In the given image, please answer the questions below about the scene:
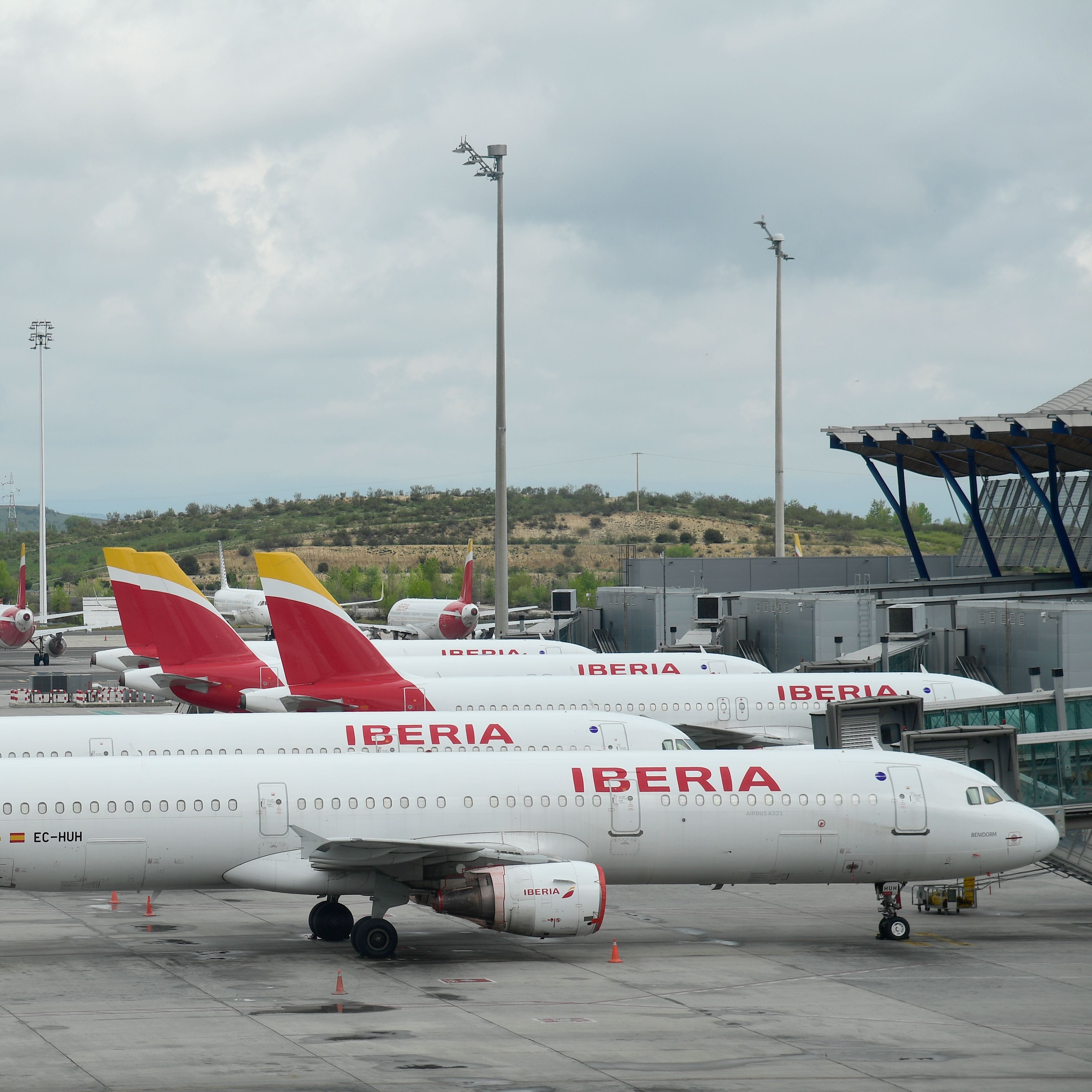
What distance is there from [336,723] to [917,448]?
166 feet

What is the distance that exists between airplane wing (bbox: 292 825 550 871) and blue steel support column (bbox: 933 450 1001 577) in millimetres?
56192

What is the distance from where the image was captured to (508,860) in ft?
85.0

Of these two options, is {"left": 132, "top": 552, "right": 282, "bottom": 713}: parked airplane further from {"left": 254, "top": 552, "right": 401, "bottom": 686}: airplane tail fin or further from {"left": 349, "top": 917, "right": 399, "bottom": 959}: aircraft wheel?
{"left": 349, "top": 917, "right": 399, "bottom": 959}: aircraft wheel

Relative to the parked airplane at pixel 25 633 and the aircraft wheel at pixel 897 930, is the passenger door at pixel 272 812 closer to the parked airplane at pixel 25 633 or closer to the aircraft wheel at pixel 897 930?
the aircraft wheel at pixel 897 930

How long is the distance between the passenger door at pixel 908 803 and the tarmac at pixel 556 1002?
2320 mm

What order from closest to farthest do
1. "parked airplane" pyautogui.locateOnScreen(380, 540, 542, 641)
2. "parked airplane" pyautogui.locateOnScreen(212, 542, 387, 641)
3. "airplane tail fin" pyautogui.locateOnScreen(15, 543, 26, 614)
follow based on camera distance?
"airplane tail fin" pyautogui.locateOnScreen(15, 543, 26, 614), "parked airplane" pyautogui.locateOnScreen(380, 540, 542, 641), "parked airplane" pyautogui.locateOnScreen(212, 542, 387, 641)

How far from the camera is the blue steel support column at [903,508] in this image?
80.1 m

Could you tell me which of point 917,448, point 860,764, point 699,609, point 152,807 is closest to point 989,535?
point 917,448

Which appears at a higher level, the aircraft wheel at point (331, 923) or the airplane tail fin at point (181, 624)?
the airplane tail fin at point (181, 624)

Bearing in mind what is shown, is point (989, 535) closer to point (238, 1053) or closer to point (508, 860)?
point (508, 860)

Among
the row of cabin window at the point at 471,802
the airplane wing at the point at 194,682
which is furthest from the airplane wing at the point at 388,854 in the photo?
the airplane wing at the point at 194,682

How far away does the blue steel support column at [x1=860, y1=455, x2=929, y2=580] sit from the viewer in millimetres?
80125

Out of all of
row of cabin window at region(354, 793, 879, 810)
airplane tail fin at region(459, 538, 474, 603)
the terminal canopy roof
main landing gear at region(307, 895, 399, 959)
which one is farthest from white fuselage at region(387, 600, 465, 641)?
row of cabin window at region(354, 793, 879, 810)

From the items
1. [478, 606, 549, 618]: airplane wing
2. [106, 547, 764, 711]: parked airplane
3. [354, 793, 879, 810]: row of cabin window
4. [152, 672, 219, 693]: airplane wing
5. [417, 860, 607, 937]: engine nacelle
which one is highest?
[478, 606, 549, 618]: airplane wing
